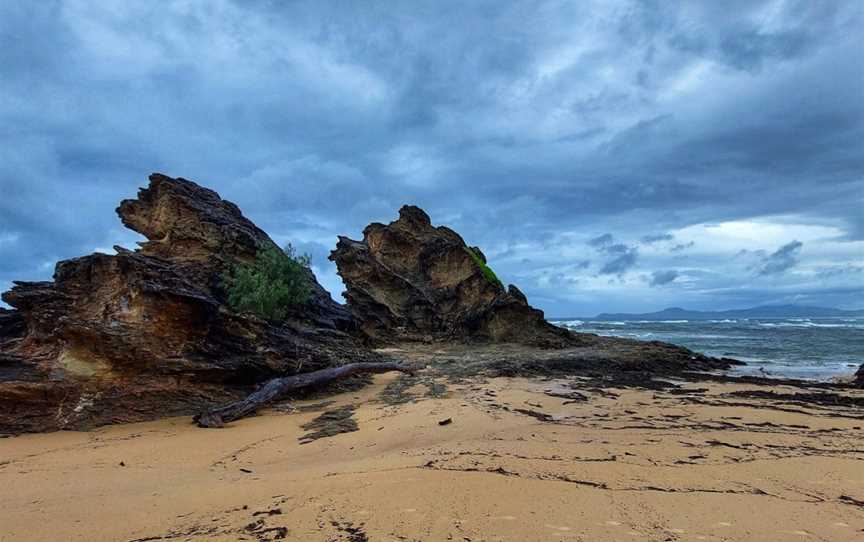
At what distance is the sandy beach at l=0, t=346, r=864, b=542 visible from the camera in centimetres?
425

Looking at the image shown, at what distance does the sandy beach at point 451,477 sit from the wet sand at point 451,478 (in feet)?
0.08

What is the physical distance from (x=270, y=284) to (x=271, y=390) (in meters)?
9.64

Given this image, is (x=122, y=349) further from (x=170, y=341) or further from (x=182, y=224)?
(x=182, y=224)

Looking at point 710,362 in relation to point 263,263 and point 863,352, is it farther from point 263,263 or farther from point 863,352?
point 263,263

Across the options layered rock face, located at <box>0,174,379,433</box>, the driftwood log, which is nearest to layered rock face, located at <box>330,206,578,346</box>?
the driftwood log

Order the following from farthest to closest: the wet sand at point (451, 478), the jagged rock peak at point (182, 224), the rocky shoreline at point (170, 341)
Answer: the jagged rock peak at point (182, 224) → the rocky shoreline at point (170, 341) → the wet sand at point (451, 478)

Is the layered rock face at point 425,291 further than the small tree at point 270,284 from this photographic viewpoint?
Yes

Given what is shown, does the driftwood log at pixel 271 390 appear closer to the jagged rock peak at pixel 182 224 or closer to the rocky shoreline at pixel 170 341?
the rocky shoreline at pixel 170 341

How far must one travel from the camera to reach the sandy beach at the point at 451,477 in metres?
4.25

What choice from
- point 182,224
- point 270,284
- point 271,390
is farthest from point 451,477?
point 182,224

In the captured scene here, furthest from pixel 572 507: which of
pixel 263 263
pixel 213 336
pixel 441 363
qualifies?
pixel 263 263

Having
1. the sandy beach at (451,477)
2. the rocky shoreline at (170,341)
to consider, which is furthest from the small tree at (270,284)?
the sandy beach at (451,477)

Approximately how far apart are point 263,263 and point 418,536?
60.8 feet

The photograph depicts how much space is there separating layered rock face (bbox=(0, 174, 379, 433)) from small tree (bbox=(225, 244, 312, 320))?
543cm
